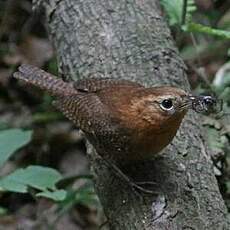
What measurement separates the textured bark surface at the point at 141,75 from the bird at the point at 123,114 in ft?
0.40

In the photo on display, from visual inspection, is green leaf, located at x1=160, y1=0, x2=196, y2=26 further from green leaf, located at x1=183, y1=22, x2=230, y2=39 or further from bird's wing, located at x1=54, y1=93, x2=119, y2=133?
bird's wing, located at x1=54, y1=93, x2=119, y2=133

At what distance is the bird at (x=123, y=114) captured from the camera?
116 inches

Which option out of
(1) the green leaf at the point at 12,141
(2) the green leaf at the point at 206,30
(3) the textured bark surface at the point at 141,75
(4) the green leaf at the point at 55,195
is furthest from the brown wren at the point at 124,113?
(2) the green leaf at the point at 206,30

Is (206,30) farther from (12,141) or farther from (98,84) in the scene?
(12,141)

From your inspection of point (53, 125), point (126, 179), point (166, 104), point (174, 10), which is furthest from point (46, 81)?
point (53, 125)

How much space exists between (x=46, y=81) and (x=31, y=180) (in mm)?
494

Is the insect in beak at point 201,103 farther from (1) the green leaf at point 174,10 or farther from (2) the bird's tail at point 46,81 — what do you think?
(1) the green leaf at point 174,10

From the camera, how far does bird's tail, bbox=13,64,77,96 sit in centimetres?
342

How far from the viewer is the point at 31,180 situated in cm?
350

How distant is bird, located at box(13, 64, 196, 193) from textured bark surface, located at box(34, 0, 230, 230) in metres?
0.12

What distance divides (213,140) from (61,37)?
102 centimetres

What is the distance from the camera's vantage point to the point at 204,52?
562 cm

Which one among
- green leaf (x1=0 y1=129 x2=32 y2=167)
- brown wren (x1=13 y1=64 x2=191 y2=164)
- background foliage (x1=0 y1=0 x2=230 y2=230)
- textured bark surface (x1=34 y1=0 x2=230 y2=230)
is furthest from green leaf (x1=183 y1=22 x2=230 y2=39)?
green leaf (x1=0 y1=129 x2=32 y2=167)

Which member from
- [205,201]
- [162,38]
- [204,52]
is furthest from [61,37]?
[204,52]
